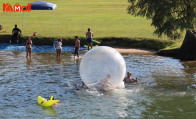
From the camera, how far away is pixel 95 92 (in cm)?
1766

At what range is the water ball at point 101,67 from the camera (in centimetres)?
1689

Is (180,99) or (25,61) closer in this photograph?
(180,99)

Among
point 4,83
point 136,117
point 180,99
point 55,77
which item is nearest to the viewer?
point 136,117

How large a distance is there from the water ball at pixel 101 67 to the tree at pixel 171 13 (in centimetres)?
968

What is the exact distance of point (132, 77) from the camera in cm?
2064

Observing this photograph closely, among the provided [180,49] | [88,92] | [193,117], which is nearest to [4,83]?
[88,92]

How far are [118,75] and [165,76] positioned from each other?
17.2 ft

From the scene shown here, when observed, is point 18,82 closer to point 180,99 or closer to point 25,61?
point 25,61

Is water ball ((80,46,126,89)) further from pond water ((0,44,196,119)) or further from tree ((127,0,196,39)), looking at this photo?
tree ((127,0,196,39))

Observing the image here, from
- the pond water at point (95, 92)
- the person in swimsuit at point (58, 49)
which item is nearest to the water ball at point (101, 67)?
the pond water at point (95, 92)

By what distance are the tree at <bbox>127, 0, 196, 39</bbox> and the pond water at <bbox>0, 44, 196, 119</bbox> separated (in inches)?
90.5

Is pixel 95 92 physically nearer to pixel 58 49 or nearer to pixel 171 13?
pixel 58 49

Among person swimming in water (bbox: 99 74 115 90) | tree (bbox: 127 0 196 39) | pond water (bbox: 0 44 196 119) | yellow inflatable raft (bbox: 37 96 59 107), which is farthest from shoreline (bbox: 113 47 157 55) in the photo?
yellow inflatable raft (bbox: 37 96 59 107)

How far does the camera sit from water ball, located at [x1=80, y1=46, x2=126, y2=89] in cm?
1689
